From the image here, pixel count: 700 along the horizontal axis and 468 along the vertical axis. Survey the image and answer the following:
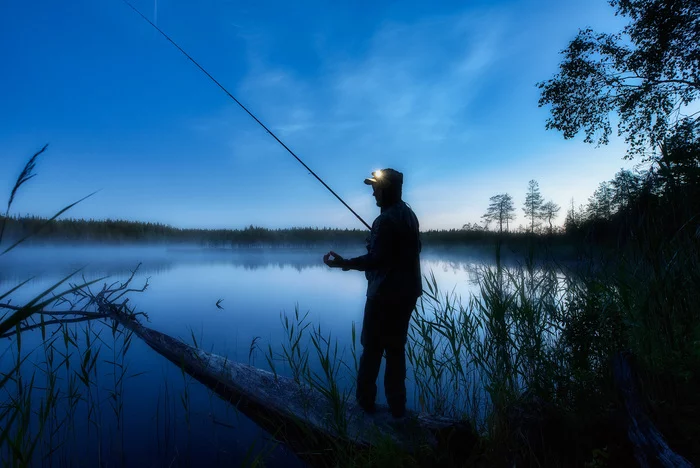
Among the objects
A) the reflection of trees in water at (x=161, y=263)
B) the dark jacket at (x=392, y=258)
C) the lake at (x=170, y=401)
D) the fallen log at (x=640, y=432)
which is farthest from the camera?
the reflection of trees in water at (x=161, y=263)

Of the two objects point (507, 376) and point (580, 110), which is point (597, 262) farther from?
point (580, 110)

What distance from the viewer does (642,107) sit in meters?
14.4

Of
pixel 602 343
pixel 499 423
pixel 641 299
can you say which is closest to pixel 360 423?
pixel 499 423

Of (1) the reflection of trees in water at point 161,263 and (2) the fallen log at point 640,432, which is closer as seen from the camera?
(2) the fallen log at point 640,432

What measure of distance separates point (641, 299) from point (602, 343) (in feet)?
1.95

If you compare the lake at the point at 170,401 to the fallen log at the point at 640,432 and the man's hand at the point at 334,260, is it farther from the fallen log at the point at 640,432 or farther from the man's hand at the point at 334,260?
the fallen log at the point at 640,432

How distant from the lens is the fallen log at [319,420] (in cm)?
333

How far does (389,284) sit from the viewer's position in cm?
350

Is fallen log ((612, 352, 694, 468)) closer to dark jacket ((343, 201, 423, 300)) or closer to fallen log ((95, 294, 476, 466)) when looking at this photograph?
fallen log ((95, 294, 476, 466))

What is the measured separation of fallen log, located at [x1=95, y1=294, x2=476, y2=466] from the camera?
3334 mm

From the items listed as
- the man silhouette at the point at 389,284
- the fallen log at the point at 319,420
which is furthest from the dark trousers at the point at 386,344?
the fallen log at the point at 319,420

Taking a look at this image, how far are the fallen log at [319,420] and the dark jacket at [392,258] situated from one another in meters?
1.09

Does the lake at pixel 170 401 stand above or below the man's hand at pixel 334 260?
below

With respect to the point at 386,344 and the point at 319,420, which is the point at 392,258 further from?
the point at 319,420
